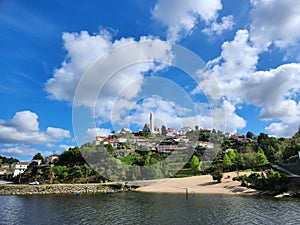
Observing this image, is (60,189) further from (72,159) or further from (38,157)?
(38,157)

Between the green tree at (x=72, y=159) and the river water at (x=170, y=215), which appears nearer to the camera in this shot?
the river water at (x=170, y=215)

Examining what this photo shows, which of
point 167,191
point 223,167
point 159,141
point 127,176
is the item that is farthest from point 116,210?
point 159,141

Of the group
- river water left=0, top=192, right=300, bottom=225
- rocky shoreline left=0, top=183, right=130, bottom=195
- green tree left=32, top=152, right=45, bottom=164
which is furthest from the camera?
green tree left=32, top=152, right=45, bottom=164

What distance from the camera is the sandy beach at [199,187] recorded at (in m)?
35.7

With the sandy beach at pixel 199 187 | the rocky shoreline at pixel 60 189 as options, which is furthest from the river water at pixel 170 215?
the rocky shoreline at pixel 60 189

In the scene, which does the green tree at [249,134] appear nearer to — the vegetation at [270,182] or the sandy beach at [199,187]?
the sandy beach at [199,187]

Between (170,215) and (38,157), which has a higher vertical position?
(38,157)

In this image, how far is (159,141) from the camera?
290 ft

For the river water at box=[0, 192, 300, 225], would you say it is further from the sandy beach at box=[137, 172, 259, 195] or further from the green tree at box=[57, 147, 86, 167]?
the green tree at box=[57, 147, 86, 167]

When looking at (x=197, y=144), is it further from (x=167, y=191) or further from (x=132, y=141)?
(x=167, y=191)

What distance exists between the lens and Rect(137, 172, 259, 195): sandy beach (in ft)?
117

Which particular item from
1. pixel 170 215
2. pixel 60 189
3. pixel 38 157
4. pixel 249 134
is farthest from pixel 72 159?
pixel 249 134

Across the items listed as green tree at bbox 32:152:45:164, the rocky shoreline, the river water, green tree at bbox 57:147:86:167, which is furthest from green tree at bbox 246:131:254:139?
the river water

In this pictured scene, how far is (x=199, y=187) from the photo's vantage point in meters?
40.8
